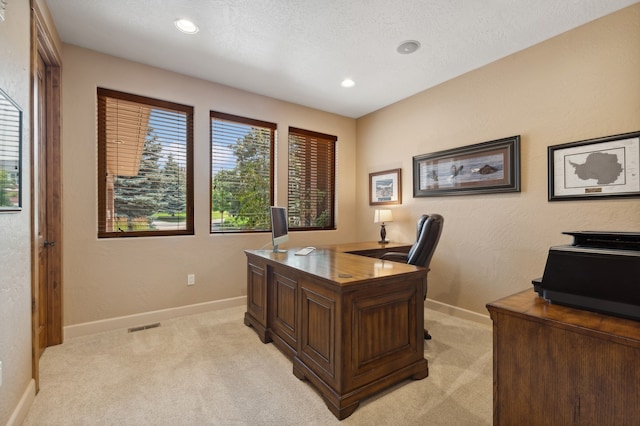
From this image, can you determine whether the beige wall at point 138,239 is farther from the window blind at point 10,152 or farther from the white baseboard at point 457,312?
the white baseboard at point 457,312

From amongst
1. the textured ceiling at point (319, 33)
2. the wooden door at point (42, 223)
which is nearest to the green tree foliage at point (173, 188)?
the wooden door at point (42, 223)

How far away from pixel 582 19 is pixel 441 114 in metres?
1.36

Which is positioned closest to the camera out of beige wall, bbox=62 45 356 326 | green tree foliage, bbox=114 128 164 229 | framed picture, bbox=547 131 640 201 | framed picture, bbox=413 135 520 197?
framed picture, bbox=547 131 640 201

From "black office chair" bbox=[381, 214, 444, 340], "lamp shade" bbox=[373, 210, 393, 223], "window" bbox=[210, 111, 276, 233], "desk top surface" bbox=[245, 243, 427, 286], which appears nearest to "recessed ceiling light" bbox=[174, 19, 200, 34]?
"window" bbox=[210, 111, 276, 233]

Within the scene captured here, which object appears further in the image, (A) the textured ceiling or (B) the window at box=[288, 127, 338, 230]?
(B) the window at box=[288, 127, 338, 230]

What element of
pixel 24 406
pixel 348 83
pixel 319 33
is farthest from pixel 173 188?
pixel 348 83

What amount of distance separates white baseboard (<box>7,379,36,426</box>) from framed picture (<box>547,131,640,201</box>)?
403 cm

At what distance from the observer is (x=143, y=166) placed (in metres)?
3.07

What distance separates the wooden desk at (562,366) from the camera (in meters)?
0.86

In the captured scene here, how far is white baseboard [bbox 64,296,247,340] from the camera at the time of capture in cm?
271

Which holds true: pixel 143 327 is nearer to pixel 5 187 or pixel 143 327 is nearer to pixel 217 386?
pixel 217 386

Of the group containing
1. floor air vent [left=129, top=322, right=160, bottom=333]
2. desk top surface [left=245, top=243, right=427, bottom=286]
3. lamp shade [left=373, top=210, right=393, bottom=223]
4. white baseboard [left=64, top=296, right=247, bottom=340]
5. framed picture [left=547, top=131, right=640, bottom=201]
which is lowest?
floor air vent [left=129, top=322, right=160, bottom=333]

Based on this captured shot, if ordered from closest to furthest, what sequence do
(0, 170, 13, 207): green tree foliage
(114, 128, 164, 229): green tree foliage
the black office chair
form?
(0, 170, 13, 207): green tree foliage < the black office chair < (114, 128, 164, 229): green tree foliage

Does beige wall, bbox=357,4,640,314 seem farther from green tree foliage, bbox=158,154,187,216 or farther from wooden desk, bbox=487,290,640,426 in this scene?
green tree foliage, bbox=158,154,187,216
